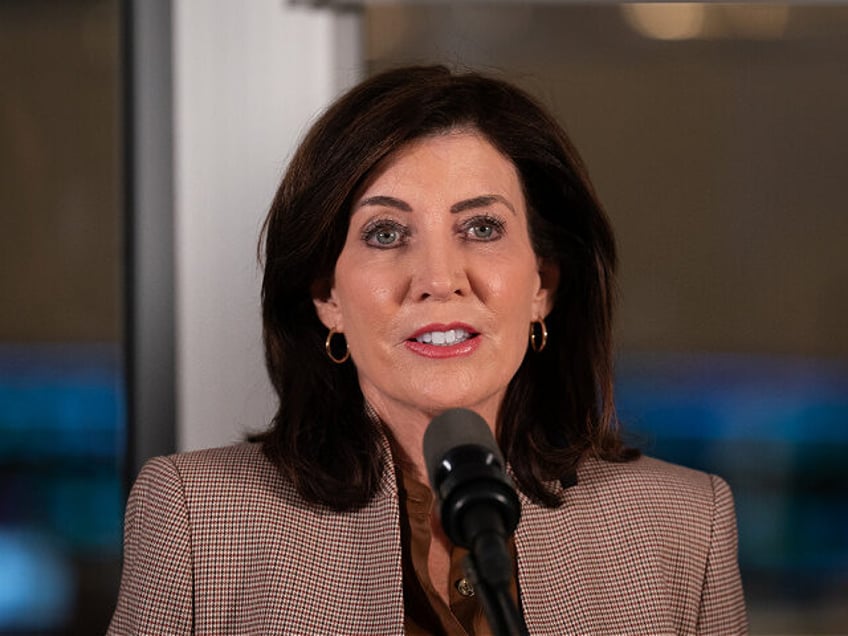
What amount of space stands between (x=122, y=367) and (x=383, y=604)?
2.55 ft

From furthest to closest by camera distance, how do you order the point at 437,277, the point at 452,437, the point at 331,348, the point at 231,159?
1. the point at 231,159
2. the point at 331,348
3. the point at 437,277
4. the point at 452,437

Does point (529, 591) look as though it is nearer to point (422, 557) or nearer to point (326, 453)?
point (422, 557)

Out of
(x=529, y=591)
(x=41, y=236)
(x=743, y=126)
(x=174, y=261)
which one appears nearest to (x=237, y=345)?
(x=174, y=261)

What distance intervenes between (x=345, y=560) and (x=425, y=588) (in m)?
0.12

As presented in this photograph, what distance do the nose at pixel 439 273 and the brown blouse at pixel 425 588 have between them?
1.00 ft

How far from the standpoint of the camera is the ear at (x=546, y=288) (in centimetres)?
184

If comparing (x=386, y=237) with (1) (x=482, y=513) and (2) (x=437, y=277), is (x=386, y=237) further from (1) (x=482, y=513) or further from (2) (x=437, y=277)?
(1) (x=482, y=513)

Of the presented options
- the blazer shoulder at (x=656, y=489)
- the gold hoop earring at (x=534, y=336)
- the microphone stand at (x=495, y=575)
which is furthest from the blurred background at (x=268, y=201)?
the microphone stand at (x=495, y=575)

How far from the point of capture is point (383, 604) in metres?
1.62

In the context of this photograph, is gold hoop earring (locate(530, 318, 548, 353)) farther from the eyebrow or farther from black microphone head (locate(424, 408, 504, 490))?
black microphone head (locate(424, 408, 504, 490))

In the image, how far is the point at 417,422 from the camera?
1723mm

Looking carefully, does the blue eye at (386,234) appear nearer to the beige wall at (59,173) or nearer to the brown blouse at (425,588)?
the brown blouse at (425,588)

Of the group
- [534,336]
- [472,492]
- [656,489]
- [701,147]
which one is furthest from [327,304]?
[472,492]

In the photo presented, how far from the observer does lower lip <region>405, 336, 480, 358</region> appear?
63.6 inches
